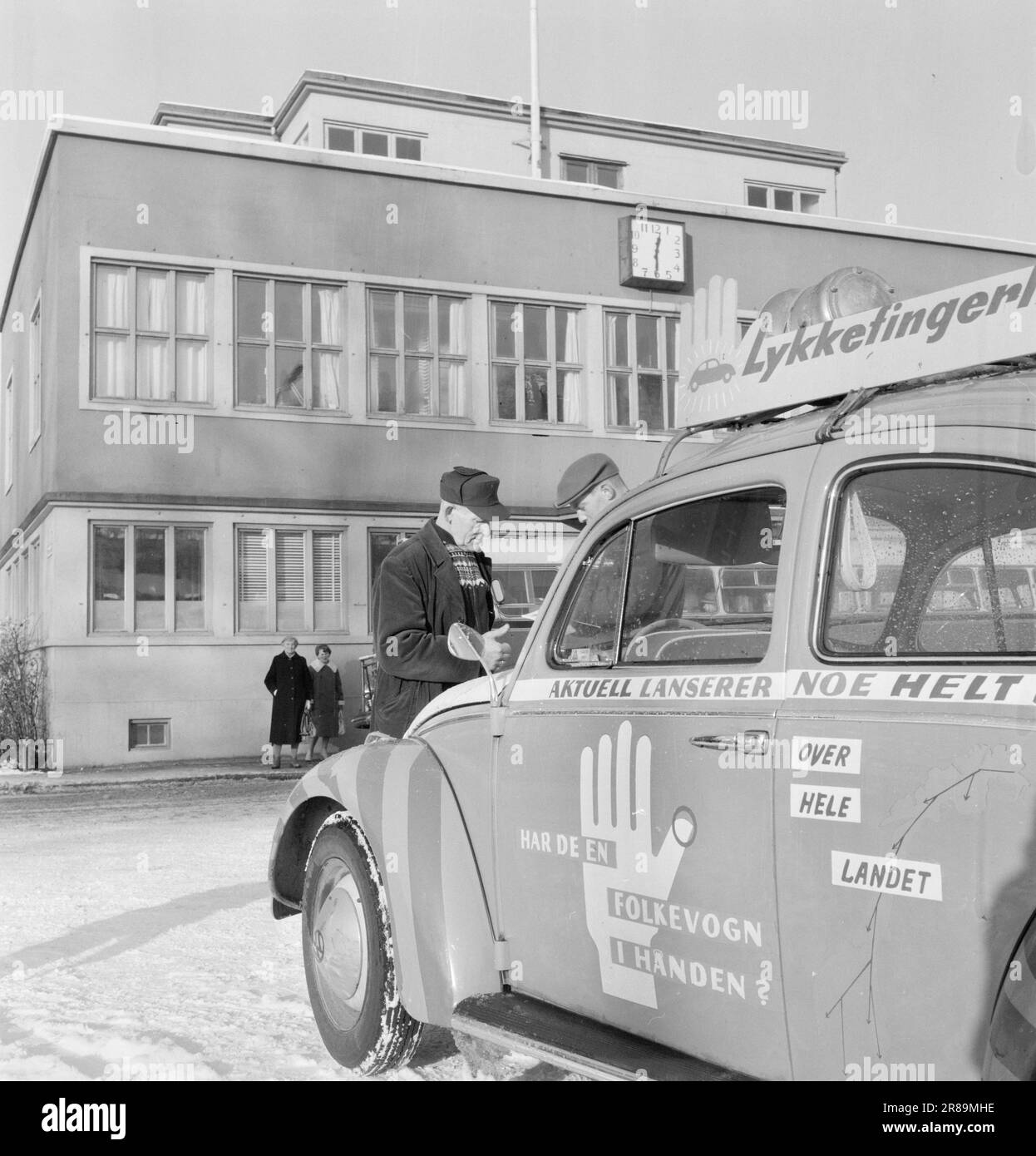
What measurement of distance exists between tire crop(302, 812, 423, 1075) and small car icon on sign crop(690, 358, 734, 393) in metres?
1.81

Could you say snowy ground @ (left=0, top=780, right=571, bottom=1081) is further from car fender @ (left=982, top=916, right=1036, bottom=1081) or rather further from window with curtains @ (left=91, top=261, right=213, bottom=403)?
window with curtains @ (left=91, top=261, right=213, bottom=403)

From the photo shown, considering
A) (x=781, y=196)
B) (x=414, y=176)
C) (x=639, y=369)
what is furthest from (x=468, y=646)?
(x=781, y=196)

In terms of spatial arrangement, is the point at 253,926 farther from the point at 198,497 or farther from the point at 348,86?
the point at 348,86

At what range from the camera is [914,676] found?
8.72 ft

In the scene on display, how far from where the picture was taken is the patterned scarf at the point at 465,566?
5.54 m

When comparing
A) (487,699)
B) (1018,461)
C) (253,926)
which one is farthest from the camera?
(253,926)

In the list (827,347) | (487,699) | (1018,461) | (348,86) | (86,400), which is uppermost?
(348,86)

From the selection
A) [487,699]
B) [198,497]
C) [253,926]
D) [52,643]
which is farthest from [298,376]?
[487,699]

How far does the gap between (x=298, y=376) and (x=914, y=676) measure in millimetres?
18689

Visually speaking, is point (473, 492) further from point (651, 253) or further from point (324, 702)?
point (651, 253)

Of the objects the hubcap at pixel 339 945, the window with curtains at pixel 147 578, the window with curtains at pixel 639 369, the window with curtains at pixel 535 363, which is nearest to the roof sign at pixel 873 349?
the hubcap at pixel 339 945

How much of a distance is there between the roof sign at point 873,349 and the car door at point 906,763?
0.22m

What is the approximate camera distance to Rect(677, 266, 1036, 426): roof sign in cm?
276

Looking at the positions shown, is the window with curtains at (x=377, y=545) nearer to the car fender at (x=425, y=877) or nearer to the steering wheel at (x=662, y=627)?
the car fender at (x=425, y=877)
